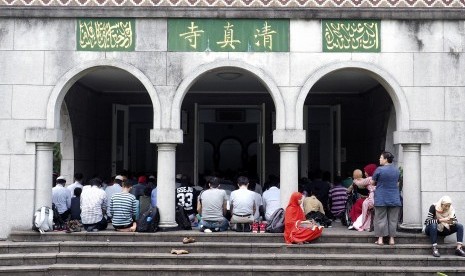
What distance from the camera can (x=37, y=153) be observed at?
10266mm

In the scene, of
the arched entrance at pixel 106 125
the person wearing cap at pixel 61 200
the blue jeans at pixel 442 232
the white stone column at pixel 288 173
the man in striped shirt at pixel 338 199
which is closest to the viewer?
the blue jeans at pixel 442 232

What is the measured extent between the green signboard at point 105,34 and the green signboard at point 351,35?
3.79 meters

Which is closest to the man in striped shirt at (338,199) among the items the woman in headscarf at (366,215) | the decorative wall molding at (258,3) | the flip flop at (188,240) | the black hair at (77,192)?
the woman in headscarf at (366,215)

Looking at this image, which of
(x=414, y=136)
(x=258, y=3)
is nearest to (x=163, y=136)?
(x=258, y=3)

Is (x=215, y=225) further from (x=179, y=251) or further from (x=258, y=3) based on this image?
(x=258, y=3)

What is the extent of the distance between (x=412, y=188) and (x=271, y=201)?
2703 mm

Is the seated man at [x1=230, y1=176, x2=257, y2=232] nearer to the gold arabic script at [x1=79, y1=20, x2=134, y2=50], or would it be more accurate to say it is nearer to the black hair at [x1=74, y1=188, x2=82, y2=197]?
the black hair at [x1=74, y1=188, x2=82, y2=197]

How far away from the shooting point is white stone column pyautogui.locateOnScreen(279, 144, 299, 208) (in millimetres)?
10094

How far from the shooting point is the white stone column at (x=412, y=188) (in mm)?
10000

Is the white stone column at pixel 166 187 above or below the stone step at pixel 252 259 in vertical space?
above

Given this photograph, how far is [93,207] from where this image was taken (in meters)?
9.93

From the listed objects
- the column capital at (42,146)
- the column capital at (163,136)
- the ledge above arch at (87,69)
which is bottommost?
the column capital at (42,146)

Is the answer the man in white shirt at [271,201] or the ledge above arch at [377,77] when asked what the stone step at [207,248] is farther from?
the ledge above arch at [377,77]

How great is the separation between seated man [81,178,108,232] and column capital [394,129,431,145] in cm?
577
